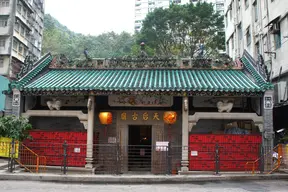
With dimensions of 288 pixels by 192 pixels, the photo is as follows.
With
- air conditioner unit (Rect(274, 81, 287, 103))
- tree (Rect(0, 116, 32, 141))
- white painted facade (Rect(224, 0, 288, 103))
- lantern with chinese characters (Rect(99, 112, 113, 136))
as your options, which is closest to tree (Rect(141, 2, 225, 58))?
white painted facade (Rect(224, 0, 288, 103))

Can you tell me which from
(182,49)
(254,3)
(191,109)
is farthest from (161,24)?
(191,109)

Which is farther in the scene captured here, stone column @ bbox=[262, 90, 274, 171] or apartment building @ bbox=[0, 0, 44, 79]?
apartment building @ bbox=[0, 0, 44, 79]

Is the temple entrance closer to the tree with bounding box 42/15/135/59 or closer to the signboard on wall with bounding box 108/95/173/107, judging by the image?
the signboard on wall with bounding box 108/95/173/107

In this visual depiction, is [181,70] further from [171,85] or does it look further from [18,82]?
[18,82]

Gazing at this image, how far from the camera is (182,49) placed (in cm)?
3450

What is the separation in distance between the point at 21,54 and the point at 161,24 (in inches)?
700

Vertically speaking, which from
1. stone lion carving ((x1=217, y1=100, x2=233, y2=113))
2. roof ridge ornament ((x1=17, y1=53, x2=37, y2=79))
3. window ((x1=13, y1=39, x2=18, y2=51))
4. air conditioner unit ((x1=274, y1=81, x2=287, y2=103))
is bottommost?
stone lion carving ((x1=217, y1=100, x2=233, y2=113))

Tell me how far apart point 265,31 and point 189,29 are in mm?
16825

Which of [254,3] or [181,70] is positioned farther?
[254,3]

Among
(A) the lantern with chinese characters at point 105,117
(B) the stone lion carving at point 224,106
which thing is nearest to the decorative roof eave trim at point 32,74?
(A) the lantern with chinese characters at point 105,117

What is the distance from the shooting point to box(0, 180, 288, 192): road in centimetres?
872

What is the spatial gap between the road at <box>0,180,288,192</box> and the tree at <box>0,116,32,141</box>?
95.6 inches

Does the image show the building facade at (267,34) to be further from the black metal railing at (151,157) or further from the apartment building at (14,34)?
the apartment building at (14,34)

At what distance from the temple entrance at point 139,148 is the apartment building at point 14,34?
21016 millimetres
